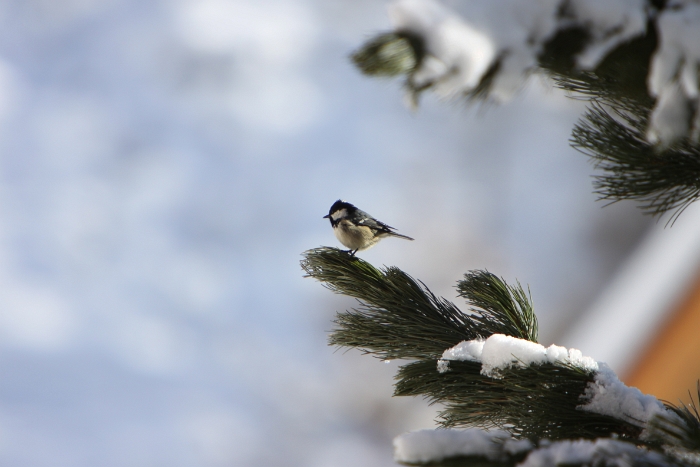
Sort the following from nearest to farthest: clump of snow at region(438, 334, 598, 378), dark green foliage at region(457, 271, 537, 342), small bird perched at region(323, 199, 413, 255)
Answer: clump of snow at region(438, 334, 598, 378) → dark green foliage at region(457, 271, 537, 342) → small bird perched at region(323, 199, 413, 255)

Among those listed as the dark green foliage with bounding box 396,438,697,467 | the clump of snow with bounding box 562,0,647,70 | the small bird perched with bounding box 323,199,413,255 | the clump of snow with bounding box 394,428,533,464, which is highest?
the small bird perched with bounding box 323,199,413,255

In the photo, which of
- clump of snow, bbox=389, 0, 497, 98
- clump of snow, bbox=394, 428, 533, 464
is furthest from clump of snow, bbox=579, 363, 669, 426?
clump of snow, bbox=389, 0, 497, 98

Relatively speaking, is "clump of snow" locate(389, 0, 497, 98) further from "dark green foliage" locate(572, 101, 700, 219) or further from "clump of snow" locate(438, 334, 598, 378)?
"clump of snow" locate(438, 334, 598, 378)

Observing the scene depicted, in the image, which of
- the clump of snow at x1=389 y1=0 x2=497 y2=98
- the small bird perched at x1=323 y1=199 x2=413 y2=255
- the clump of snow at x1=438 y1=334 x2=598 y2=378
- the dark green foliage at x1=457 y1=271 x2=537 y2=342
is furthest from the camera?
the small bird perched at x1=323 y1=199 x2=413 y2=255

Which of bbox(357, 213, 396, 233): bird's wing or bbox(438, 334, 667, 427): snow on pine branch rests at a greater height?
bbox(357, 213, 396, 233): bird's wing

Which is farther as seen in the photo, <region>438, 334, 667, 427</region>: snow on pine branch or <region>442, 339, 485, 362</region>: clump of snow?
<region>442, 339, 485, 362</region>: clump of snow

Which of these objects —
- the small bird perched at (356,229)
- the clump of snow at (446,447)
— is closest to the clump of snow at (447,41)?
the clump of snow at (446,447)

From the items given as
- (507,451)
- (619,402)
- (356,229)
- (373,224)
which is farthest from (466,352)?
(373,224)

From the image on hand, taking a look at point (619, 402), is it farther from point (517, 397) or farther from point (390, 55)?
point (390, 55)
